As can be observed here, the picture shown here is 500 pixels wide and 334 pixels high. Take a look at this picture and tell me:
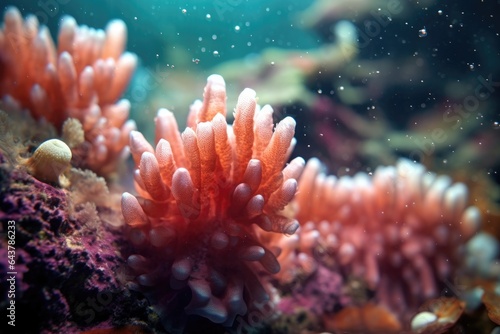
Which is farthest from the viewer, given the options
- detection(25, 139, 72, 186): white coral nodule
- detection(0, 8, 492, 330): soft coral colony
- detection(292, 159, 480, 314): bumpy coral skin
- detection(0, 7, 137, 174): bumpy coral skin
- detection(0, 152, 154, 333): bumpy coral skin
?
detection(292, 159, 480, 314): bumpy coral skin

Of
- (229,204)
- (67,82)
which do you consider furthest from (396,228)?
(67,82)

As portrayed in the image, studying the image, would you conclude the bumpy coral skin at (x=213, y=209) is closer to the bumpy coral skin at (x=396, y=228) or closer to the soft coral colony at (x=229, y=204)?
the soft coral colony at (x=229, y=204)

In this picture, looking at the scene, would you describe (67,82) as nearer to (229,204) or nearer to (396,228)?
(229,204)

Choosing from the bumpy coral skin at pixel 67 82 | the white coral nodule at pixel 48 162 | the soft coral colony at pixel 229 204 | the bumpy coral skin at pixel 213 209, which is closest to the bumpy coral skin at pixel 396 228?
the soft coral colony at pixel 229 204

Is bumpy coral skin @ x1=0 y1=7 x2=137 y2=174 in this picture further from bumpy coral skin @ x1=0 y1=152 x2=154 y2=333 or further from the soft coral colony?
bumpy coral skin @ x1=0 y1=152 x2=154 y2=333

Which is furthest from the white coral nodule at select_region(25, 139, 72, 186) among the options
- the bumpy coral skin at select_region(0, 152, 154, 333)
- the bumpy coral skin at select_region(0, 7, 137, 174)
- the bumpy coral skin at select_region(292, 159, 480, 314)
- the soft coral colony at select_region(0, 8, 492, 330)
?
the bumpy coral skin at select_region(292, 159, 480, 314)

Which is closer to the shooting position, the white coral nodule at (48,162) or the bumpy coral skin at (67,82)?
the white coral nodule at (48,162)
